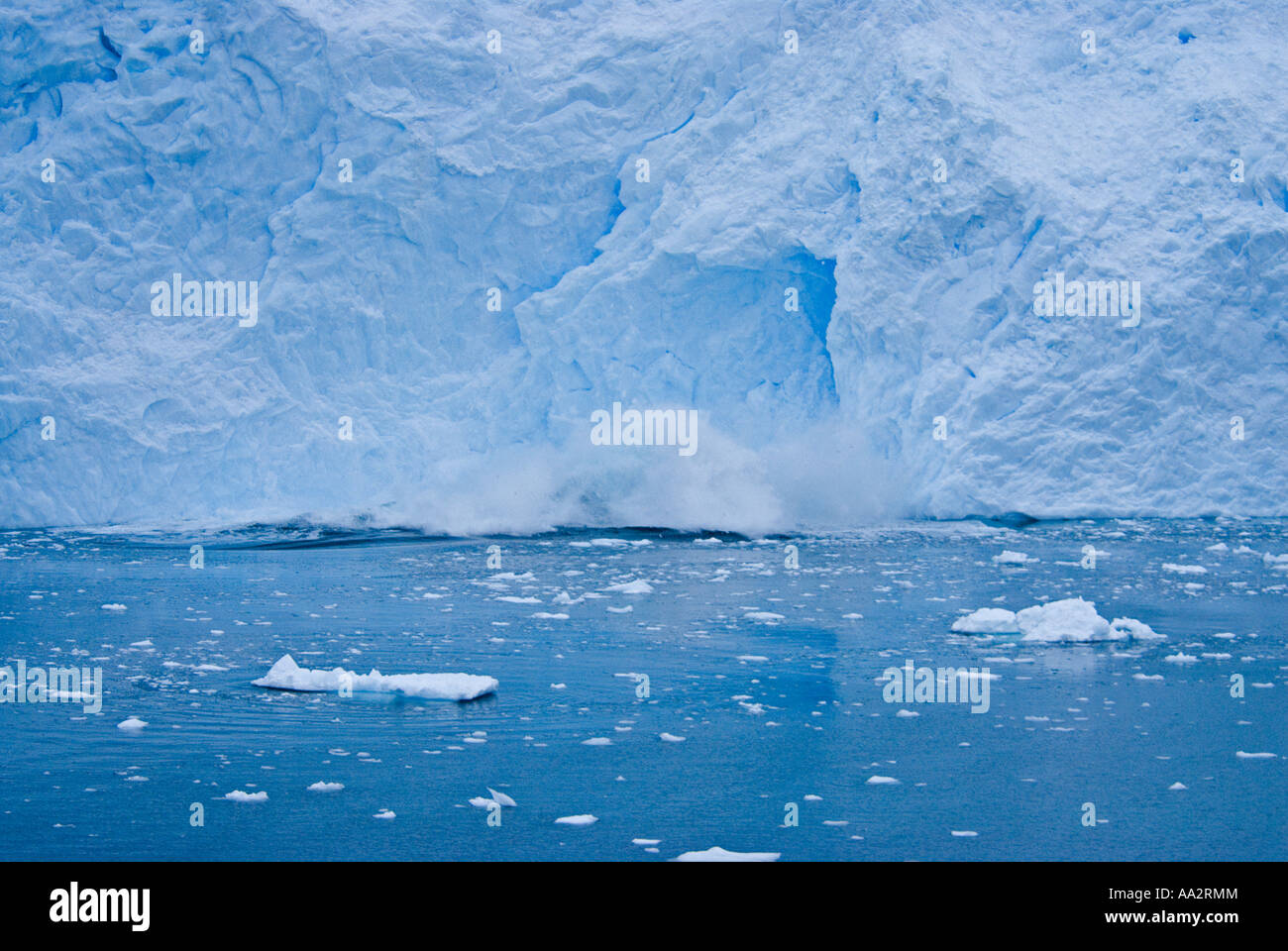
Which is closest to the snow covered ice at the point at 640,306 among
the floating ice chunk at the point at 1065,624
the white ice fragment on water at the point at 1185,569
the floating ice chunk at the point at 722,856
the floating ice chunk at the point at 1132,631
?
the white ice fragment on water at the point at 1185,569

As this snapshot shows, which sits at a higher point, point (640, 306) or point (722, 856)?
point (640, 306)

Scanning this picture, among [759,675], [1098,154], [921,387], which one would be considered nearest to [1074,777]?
[759,675]

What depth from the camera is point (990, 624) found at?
278 inches

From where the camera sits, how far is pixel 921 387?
1358 cm

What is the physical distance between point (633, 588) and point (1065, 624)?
2998mm

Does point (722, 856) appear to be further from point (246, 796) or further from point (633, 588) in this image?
point (633, 588)

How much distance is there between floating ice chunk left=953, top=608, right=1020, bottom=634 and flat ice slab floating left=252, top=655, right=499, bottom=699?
271 centimetres

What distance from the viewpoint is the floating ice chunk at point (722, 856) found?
3537 millimetres

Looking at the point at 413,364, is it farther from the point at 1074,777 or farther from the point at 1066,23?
the point at 1074,777

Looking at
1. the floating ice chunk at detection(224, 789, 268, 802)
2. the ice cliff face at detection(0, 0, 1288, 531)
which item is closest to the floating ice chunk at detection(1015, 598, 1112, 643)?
the floating ice chunk at detection(224, 789, 268, 802)

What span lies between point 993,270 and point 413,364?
6655mm

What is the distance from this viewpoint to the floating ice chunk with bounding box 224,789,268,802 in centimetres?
414

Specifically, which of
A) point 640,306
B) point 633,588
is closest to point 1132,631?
point 633,588

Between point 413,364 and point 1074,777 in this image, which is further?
point 413,364
